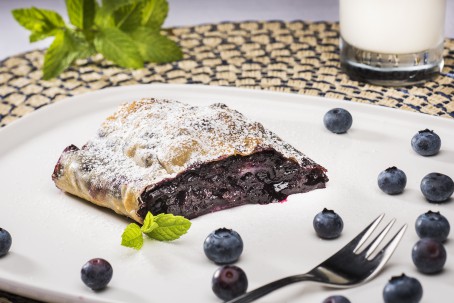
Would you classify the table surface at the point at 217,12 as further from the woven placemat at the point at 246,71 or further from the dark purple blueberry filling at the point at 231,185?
the dark purple blueberry filling at the point at 231,185

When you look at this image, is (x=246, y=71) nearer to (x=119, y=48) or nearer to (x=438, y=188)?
(x=119, y=48)

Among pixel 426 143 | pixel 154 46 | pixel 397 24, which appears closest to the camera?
pixel 426 143

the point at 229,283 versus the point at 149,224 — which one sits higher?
the point at 149,224

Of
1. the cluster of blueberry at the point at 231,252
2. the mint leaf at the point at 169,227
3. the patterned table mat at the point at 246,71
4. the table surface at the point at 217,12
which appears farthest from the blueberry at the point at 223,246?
the table surface at the point at 217,12

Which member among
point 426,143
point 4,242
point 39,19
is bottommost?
point 4,242

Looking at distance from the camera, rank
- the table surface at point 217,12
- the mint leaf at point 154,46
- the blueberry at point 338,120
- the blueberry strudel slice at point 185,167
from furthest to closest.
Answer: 1. the table surface at point 217,12
2. the mint leaf at point 154,46
3. the blueberry at point 338,120
4. the blueberry strudel slice at point 185,167

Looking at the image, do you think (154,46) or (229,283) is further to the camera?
(154,46)

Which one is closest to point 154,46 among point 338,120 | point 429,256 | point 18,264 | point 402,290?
point 338,120

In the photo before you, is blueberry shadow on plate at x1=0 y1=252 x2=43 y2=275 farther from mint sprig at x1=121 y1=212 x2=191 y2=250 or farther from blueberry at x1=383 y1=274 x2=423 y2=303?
blueberry at x1=383 y1=274 x2=423 y2=303
